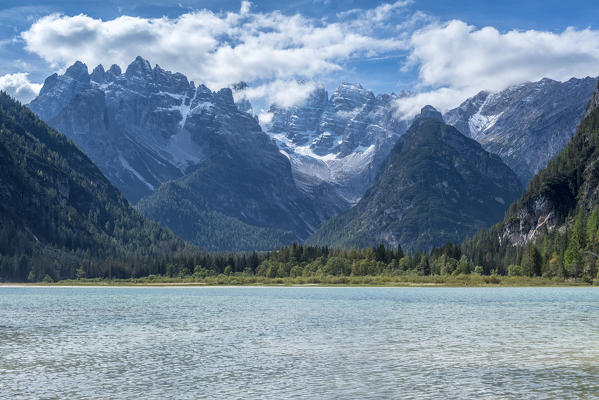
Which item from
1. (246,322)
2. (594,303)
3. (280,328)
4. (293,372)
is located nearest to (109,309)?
(246,322)

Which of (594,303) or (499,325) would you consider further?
(594,303)

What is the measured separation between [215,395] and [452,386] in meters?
15.0

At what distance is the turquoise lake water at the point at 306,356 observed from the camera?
42.6 metres

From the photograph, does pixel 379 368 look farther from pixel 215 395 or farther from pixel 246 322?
pixel 246 322

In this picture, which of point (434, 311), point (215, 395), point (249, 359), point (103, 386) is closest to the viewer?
point (215, 395)

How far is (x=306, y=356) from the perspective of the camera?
2215 inches

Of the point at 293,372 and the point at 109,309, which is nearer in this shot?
A: the point at 293,372

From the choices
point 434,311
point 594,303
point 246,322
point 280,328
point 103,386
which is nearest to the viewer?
point 103,386

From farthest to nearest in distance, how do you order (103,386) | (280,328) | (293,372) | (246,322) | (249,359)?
1. (246,322)
2. (280,328)
3. (249,359)
4. (293,372)
5. (103,386)

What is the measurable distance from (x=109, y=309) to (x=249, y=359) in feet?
224

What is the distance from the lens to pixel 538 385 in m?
43.0

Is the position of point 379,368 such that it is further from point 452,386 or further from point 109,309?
point 109,309

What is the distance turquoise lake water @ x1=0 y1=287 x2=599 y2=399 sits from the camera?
4262 cm

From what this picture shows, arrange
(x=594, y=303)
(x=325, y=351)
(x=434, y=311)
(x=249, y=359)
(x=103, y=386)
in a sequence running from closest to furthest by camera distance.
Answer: (x=103, y=386)
(x=249, y=359)
(x=325, y=351)
(x=434, y=311)
(x=594, y=303)
